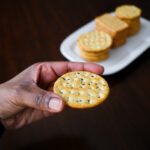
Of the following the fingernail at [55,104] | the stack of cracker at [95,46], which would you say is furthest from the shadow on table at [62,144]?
the stack of cracker at [95,46]

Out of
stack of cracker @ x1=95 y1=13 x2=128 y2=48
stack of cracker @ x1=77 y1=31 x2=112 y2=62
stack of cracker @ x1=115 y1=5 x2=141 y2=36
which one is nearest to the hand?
stack of cracker @ x1=77 y1=31 x2=112 y2=62

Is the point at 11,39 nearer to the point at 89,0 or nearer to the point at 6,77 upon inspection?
the point at 6,77

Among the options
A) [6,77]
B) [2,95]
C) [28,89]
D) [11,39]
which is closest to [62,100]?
[28,89]

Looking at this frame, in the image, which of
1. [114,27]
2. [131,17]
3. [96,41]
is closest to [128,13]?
[131,17]

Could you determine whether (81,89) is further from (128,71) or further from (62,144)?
(128,71)

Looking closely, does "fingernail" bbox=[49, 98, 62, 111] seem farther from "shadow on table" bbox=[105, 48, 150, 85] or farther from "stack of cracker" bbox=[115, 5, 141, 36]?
"stack of cracker" bbox=[115, 5, 141, 36]

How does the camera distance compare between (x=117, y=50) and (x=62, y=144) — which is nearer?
(x=62, y=144)
